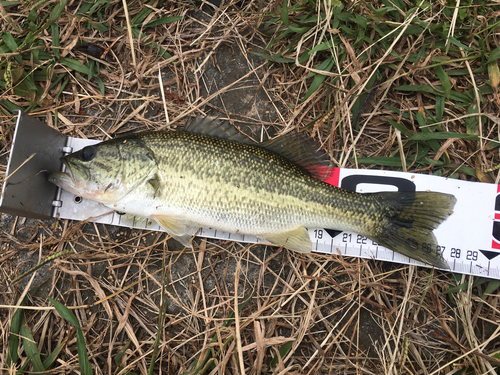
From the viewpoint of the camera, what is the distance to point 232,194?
9.12 ft

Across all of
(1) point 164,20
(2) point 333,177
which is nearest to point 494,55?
(2) point 333,177

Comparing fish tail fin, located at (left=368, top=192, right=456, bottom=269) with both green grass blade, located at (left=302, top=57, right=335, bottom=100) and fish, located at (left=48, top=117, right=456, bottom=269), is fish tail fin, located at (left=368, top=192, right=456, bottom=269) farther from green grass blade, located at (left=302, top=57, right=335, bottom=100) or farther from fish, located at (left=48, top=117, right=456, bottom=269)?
green grass blade, located at (left=302, top=57, right=335, bottom=100)

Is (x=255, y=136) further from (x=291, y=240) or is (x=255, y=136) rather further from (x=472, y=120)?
(x=472, y=120)

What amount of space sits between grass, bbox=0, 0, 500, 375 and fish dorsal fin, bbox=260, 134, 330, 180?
24 cm

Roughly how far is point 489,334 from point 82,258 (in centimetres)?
412

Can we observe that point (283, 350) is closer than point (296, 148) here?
Yes

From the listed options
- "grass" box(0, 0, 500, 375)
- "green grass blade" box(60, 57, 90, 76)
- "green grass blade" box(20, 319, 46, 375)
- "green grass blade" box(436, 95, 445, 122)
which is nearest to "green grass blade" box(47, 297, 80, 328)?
"grass" box(0, 0, 500, 375)

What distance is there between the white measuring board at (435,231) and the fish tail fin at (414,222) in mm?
224

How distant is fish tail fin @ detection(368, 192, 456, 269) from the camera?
2.86 meters

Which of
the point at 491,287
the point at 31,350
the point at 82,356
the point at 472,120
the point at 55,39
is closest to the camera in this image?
the point at 82,356

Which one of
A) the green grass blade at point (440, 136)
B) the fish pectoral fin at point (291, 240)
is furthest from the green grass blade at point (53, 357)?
the green grass blade at point (440, 136)

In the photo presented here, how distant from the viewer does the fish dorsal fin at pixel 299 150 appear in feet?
10.0

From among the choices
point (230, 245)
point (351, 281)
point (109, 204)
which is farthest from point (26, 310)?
point (351, 281)

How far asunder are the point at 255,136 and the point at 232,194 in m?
0.87
